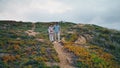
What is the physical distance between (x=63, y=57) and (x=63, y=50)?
3351 millimetres

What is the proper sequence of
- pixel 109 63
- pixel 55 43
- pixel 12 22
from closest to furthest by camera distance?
pixel 109 63 → pixel 55 43 → pixel 12 22

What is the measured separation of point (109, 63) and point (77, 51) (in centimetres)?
477

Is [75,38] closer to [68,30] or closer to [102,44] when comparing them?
[102,44]

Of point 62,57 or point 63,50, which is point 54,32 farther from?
point 62,57

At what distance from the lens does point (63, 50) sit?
39281 millimetres

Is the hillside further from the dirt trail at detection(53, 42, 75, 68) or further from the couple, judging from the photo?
the couple

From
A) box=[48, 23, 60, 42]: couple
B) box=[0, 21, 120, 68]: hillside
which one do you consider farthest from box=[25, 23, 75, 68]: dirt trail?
box=[48, 23, 60, 42]: couple

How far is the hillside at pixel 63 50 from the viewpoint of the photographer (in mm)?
34000

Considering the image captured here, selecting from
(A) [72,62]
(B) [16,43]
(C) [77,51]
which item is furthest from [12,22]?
(A) [72,62]

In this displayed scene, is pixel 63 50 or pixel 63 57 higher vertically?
pixel 63 50

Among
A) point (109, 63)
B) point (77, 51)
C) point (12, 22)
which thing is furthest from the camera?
point (12, 22)

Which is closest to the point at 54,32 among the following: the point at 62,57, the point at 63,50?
the point at 63,50

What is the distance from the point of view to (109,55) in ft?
133

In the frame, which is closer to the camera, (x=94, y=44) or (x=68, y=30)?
(x=94, y=44)
